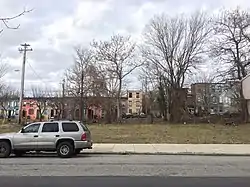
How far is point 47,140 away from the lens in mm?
18172

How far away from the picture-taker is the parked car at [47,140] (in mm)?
17984

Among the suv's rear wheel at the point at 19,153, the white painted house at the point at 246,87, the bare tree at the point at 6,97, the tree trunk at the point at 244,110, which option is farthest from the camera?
the bare tree at the point at 6,97

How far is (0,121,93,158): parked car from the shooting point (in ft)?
59.0

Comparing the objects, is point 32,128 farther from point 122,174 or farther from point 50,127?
point 122,174

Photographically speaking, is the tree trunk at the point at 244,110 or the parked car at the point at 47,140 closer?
the parked car at the point at 47,140

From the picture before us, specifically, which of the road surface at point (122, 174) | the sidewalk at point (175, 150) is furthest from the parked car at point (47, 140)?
the road surface at point (122, 174)

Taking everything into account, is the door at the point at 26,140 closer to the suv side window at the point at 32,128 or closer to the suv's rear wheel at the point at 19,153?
the suv side window at the point at 32,128

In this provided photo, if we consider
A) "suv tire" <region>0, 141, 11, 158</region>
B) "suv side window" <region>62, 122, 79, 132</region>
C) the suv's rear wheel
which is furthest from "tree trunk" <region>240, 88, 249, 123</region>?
"suv tire" <region>0, 141, 11, 158</region>

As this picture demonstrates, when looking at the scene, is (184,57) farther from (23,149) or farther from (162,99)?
(23,149)
